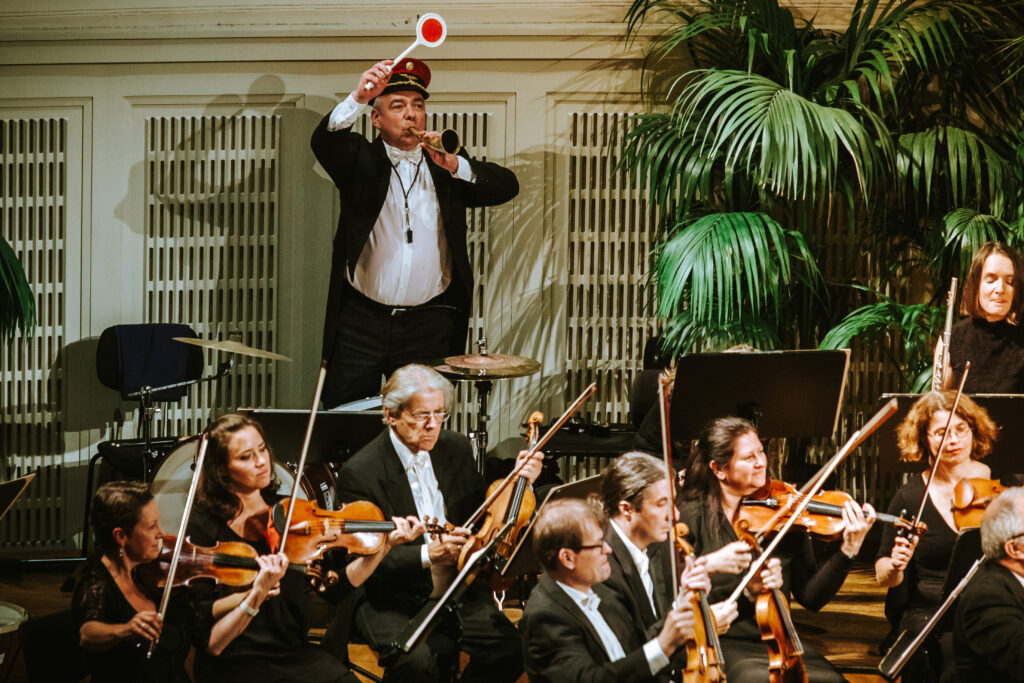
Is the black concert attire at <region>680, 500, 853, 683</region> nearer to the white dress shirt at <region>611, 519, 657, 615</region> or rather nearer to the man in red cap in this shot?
the white dress shirt at <region>611, 519, 657, 615</region>

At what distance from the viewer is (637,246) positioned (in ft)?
18.6

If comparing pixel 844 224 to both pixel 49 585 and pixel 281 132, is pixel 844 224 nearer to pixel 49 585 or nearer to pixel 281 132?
pixel 281 132

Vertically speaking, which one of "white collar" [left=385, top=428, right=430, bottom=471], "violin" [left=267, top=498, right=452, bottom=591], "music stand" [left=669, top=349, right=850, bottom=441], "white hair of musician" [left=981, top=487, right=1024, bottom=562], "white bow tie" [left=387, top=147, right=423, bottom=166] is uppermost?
"white bow tie" [left=387, top=147, right=423, bottom=166]

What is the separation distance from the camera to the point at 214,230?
571cm

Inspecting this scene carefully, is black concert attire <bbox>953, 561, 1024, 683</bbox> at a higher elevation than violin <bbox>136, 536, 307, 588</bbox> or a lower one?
lower

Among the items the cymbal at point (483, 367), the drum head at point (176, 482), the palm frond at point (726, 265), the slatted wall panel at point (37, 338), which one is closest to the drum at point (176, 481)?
the drum head at point (176, 482)

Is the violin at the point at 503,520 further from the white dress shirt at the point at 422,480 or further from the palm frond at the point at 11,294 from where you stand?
the palm frond at the point at 11,294

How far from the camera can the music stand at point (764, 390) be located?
3.69 meters

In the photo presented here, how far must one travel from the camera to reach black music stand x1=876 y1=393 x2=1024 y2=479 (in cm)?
374

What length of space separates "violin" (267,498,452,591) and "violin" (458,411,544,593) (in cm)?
30

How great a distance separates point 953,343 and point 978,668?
1815mm

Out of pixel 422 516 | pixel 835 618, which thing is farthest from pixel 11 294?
pixel 835 618

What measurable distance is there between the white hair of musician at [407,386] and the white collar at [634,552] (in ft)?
2.56

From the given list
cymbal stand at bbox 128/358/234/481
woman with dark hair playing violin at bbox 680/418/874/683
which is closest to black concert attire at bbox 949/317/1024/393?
woman with dark hair playing violin at bbox 680/418/874/683
